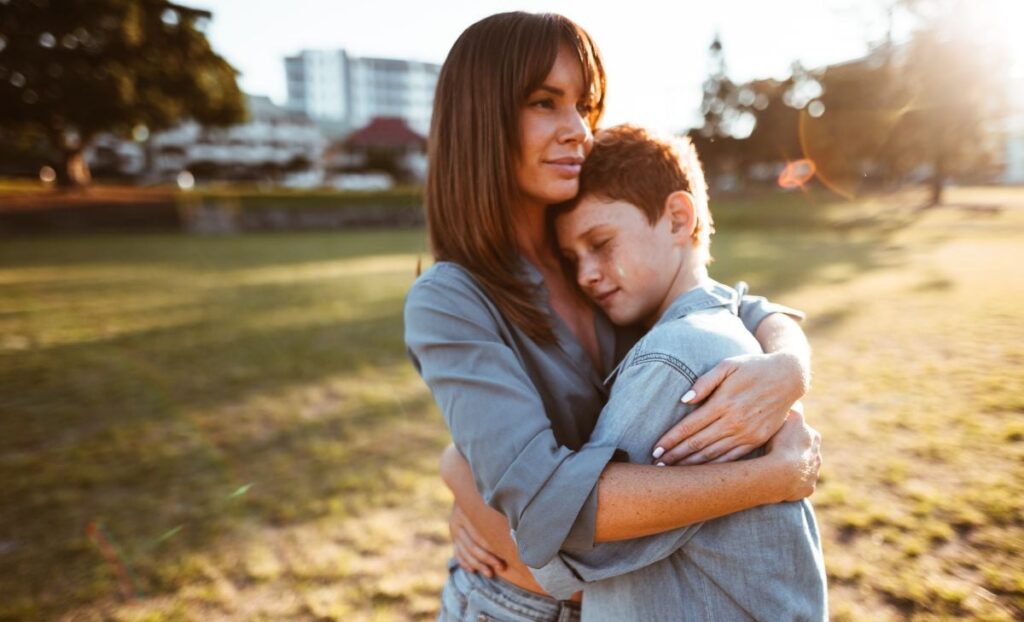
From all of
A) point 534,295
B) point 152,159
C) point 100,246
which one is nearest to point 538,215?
point 534,295

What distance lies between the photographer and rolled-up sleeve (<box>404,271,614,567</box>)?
4.10 ft

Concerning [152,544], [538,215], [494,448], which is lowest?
[152,544]

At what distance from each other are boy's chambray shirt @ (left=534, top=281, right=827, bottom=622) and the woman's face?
609mm

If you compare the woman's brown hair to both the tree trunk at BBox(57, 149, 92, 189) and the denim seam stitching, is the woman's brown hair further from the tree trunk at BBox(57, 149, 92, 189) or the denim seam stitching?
the tree trunk at BBox(57, 149, 92, 189)

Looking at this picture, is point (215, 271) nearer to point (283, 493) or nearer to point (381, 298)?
point (381, 298)

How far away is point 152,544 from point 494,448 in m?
3.37

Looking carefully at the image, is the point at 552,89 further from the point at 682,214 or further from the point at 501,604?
the point at 501,604

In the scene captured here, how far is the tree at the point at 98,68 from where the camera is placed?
2538 centimetres

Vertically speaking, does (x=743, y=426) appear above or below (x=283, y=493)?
above

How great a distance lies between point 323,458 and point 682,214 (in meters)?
3.87

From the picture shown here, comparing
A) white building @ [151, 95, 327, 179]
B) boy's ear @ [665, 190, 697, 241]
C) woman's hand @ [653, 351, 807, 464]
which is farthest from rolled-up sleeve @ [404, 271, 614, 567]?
white building @ [151, 95, 327, 179]

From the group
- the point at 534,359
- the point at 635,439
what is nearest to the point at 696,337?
the point at 635,439

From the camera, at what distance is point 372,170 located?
6344 centimetres

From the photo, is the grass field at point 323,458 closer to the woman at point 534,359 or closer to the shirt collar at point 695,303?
the woman at point 534,359
